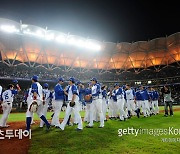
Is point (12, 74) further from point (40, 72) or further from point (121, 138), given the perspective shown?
point (121, 138)

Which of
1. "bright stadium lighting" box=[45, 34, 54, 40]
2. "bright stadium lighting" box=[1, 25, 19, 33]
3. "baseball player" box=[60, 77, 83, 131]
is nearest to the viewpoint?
"baseball player" box=[60, 77, 83, 131]

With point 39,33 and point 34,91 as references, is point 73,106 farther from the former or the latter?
point 39,33

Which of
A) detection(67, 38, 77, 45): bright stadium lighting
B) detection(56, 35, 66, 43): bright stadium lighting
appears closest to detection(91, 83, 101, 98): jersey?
detection(56, 35, 66, 43): bright stadium lighting

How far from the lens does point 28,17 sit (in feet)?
150

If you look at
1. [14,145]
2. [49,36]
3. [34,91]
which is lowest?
[14,145]

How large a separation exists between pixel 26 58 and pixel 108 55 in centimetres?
2093

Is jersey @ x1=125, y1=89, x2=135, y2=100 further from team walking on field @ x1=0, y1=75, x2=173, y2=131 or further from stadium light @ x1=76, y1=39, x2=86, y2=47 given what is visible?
stadium light @ x1=76, y1=39, x2=86, y2=47

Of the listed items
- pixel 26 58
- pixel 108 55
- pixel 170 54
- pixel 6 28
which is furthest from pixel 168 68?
pixel 6 28

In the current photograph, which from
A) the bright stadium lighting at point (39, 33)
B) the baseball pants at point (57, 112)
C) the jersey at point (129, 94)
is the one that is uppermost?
the bright stadium lighting at point (39, 33)

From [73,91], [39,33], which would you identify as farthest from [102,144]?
[39,33]

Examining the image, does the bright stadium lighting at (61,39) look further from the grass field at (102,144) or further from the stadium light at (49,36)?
the grass field at (102,144)

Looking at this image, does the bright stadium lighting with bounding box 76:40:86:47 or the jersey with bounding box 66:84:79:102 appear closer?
the jersey with bounding box 66:84:79:102

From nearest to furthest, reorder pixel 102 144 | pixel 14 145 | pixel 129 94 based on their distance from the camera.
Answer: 1. pixel 102 144
2. pixel 14 145
3. pixel 129 94

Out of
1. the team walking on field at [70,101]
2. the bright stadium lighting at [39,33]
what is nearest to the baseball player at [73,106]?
the team walking on field at [70,101]
